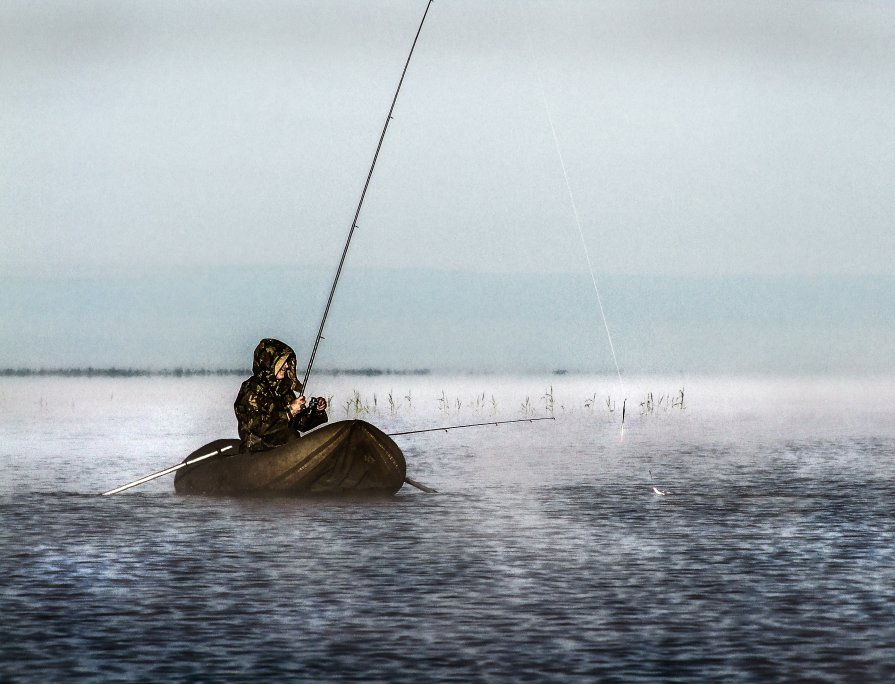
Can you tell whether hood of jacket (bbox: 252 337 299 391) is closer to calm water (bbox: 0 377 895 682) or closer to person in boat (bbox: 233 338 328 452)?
person in boat (bbox: 233 338 328 452)

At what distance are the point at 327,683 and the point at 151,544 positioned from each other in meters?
6.59

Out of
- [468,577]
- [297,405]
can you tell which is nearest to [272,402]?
[297,405]

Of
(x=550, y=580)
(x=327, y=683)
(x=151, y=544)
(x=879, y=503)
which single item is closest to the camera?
(x=327, y=683)

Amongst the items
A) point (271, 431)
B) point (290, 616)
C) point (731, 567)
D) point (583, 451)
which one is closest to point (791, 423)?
point (583, 451)

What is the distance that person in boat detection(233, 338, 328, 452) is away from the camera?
19.3 metres

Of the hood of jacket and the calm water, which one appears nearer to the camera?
the calm water

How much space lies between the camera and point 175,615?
11531 mm

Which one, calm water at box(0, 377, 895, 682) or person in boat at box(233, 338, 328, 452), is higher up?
person in boat at box(233, 338, 328, 452)

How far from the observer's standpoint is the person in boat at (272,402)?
19.3 metres

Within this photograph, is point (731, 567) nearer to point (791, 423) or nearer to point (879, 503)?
point (879, 503)

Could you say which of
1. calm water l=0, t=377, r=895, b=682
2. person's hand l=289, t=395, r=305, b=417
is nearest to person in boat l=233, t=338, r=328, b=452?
person's hand l=289, t=395, r=305, b=417

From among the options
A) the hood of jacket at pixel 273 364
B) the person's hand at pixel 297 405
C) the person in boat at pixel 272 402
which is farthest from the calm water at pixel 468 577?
the hood of jacket at pixel 273 364

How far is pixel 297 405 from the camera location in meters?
19.3

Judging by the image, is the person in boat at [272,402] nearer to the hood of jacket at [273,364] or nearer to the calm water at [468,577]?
the hood of jacket at [273,364]
